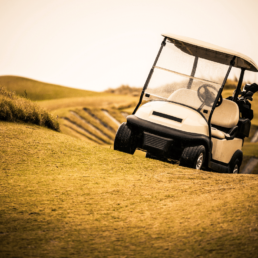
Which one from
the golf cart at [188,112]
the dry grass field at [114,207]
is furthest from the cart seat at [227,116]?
the dry grass field at [114,207]

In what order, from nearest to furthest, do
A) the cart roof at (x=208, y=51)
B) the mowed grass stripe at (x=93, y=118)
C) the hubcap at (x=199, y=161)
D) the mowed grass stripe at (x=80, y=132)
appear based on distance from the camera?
the hubcap at (x=199, y=161), the cart roof at (x=208, y=51), the mowed grass stripe at (x=80, y=132), the mowed grass stripe at (x=93, y=118)

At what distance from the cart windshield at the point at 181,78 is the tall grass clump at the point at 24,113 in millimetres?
3196

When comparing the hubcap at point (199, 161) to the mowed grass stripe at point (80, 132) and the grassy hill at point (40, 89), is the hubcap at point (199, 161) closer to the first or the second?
the mowed grass stripe at point (80, 132)

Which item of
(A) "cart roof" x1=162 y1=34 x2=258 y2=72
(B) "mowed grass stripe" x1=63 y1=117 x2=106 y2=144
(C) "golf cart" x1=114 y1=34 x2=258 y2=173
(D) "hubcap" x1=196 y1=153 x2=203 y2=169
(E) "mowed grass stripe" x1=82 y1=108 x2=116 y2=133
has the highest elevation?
(A) "cart roof" x1=162 y1=34 x2=258 y2=72

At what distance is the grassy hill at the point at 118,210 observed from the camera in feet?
7.00

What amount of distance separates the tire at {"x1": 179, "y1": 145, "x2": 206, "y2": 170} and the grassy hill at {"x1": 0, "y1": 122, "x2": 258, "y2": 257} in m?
0.12

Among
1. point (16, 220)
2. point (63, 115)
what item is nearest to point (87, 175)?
point (16, 220)

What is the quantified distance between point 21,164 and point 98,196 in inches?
60.0

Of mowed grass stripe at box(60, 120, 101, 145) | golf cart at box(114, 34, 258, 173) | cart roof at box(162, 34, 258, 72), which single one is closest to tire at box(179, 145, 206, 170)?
golf cart at box(114, 34, 258, 173)

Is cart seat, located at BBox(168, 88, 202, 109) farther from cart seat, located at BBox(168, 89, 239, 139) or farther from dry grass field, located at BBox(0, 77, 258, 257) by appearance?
dry grass field, located at BBox(0, 77, 258, 257)

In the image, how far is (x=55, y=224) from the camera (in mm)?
2459

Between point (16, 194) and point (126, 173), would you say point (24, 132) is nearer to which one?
point (126, 173)

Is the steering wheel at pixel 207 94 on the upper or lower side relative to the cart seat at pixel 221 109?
upper

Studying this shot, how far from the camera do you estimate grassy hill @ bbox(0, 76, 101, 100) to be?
2633 cm
